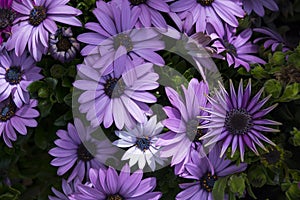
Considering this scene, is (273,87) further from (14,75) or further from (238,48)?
(14,75)

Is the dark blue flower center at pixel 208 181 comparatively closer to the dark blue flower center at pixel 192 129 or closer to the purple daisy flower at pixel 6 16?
the dark blue flower center at pixel 192 129

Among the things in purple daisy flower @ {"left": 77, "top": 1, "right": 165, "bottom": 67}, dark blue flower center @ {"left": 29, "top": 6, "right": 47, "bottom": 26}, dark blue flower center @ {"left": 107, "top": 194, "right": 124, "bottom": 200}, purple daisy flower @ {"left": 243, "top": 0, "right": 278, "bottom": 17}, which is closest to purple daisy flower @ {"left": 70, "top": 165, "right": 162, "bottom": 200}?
dark blue flower center @ {"left": 107, "top": 194, "right": 124, "bottom": 200}

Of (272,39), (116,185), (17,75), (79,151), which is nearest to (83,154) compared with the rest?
(79,151)

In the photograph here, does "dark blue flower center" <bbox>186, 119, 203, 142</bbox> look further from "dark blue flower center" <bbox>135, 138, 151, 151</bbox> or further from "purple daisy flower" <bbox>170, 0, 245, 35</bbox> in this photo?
"purple daisy flower" <bbox>170, 0, 245, 35</bbox>

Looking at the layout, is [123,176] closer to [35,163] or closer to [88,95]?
[88,95]

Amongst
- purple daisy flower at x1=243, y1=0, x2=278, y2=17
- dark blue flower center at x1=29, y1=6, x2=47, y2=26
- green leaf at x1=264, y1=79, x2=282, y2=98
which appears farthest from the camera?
purple daisy flower at x1=243, y1=0, x2=278, y2=17

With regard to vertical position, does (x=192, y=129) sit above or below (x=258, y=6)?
below

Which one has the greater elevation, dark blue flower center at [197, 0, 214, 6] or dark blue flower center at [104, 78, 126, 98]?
dark blue flower center at [197, 0, 214, 6]
